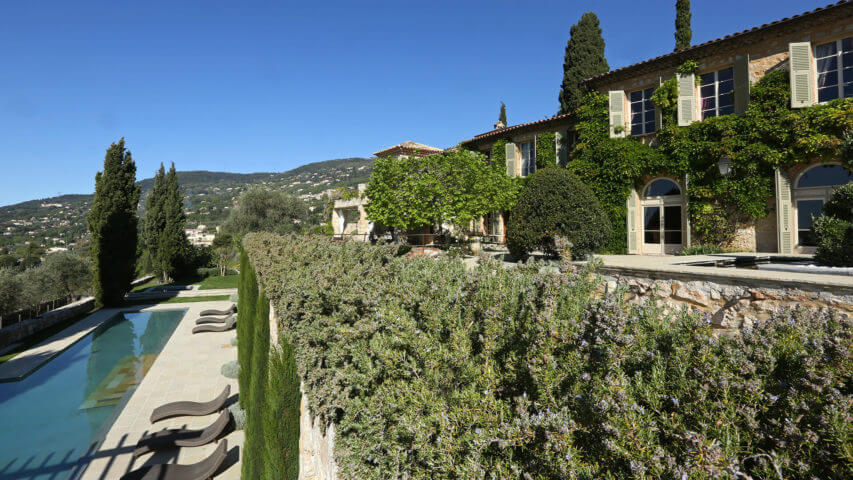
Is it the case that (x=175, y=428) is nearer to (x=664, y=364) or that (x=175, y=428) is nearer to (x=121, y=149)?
(x=664, y=364)

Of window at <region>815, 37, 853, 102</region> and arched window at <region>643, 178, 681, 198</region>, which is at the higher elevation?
window at <region>815, 37, 853, 102</region>

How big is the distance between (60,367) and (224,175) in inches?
5891

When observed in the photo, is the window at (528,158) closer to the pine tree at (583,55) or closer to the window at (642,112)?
the window at (642,112)

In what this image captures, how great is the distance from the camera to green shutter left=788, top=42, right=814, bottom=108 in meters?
11.2

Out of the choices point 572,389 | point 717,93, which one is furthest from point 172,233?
point 572,389

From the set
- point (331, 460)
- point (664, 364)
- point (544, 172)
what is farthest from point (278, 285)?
point (544, 172)

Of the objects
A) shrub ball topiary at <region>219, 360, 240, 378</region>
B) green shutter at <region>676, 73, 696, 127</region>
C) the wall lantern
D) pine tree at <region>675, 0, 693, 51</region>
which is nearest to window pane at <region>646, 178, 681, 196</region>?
the wall lantern

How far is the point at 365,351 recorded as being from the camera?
106 inches

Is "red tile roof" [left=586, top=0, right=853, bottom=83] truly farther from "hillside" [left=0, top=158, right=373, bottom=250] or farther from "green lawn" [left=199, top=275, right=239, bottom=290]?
"hillside" [left=0, top=158, right=373, bottom=250]

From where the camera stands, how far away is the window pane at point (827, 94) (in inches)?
442

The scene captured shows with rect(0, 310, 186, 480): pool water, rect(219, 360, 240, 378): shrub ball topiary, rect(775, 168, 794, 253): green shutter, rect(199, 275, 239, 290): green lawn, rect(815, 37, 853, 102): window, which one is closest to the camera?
rect(0, 310, 186, 480): pool water

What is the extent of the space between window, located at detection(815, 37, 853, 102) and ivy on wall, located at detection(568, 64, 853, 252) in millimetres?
606

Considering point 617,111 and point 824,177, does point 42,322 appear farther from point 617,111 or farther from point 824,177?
point 824,177

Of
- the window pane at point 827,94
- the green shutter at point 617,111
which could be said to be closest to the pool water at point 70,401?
the green shutter at point 617,111
